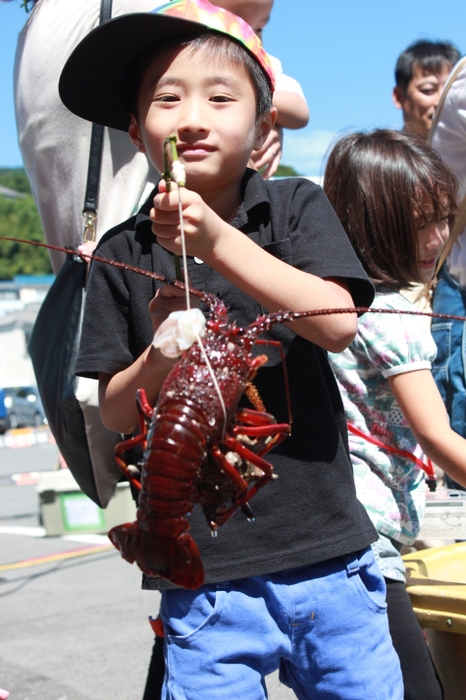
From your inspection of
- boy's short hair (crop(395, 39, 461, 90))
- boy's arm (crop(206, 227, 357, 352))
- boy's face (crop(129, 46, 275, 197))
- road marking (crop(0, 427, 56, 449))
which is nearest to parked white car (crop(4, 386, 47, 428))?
road marking (crop(0, 427, 56, 449))

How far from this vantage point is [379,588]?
2055 millimetres

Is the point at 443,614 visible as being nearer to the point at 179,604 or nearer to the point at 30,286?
the point at 179,604

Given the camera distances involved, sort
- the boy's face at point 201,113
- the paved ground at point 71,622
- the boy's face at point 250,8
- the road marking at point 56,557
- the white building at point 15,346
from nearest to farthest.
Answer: the boy's face at point 201,113, the boy's face at point 250,8, the paved ground at point 71,622, the road marking at point 56,557, the white building at point 15,346

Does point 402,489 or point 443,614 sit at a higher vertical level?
point 402,489

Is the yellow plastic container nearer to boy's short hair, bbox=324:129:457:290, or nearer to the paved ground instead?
boy's short hair, bbox=324:129:457:290

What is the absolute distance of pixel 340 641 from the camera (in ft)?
6.29

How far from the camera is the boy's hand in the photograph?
4.76 ft

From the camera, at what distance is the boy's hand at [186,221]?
145cm

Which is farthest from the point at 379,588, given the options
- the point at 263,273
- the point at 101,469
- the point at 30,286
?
the point at 30,286

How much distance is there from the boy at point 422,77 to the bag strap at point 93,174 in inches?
148

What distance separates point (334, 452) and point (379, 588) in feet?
1.33

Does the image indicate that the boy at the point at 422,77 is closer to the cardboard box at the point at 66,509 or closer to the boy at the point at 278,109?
the boy at the point at 278,109

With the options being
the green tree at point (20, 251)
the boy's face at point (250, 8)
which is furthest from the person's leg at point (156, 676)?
the green tree at point (20, 251)

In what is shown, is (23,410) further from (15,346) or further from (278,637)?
(278,637)
